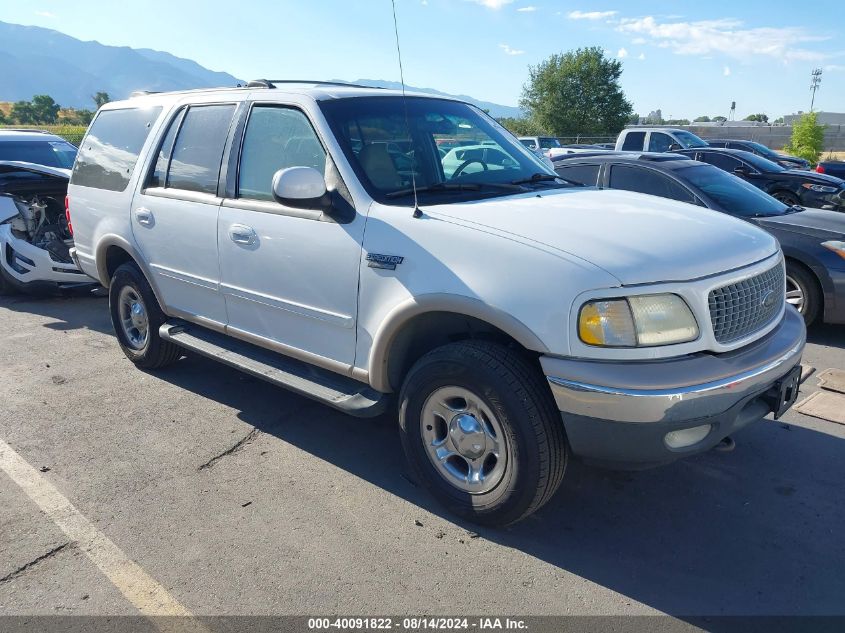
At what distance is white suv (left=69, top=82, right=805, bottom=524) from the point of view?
2719 mm

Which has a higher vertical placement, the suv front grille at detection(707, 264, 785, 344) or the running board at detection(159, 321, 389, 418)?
the suv front grille at detection(707, 264, 785, 344)

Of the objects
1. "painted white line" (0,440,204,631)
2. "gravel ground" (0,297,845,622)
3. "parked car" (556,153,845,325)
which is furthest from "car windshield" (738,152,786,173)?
"painted white line" (0,440,204,631)

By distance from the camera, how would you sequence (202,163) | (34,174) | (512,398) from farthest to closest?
(34,174), (202,163), (512,398)

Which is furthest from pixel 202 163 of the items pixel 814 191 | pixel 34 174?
pixel 814 191

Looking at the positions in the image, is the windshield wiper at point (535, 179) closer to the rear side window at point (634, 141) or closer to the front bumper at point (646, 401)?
the front bumper at point (646, 401)

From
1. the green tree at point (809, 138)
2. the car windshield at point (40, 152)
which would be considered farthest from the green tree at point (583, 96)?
the car windshield at point (40, 152)

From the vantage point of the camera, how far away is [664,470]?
3779 millimetres

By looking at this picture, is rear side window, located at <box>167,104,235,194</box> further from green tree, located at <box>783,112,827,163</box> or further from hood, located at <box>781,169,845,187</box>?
green tree, located at <box>783,112,827,163</box>

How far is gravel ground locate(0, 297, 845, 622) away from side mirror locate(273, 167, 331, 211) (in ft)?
5.07

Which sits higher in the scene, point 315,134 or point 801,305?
point 315,134

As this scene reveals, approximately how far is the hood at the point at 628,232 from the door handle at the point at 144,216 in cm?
239

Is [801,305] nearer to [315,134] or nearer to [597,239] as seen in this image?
[597,239]

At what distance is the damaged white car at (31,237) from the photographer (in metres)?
7.62

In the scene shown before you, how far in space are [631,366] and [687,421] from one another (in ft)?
1.01
